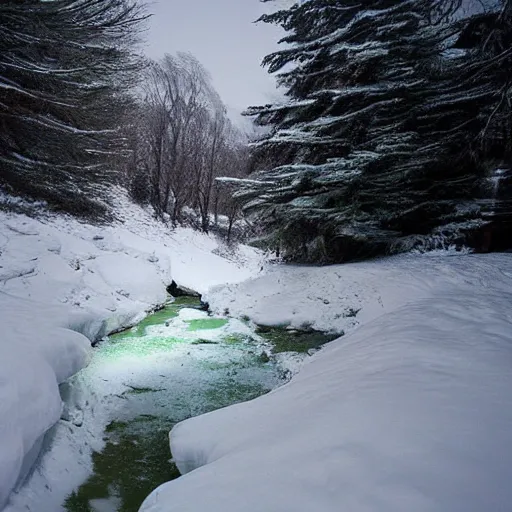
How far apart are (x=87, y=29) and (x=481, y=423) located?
10.0 m

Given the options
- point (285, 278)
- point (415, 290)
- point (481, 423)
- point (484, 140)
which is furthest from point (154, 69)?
point (481, 423)

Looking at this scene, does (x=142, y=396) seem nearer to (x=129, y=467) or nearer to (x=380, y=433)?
(x=129, y=467)

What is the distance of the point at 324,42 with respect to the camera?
30.6ft

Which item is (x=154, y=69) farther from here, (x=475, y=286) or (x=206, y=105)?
(x=475, y=286)

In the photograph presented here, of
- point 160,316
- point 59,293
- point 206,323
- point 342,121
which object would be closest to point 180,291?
point 160,316

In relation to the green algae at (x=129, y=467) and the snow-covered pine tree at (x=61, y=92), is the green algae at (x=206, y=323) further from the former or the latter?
the snow-covered pine tree at (x=61, y=92)

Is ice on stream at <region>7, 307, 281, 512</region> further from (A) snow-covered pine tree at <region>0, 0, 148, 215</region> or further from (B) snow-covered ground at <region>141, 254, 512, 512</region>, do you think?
(A) snow-covered pine tree at <region>0, 0, 148, 215</region>

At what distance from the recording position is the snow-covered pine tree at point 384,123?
868cm

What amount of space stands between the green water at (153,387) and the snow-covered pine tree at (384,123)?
4.47 m

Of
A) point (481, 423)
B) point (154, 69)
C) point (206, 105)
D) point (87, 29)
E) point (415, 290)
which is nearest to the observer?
point (481, 423)

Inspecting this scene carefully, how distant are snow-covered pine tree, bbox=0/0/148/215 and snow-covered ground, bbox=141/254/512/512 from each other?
6.89 m

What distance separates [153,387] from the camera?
17.3ft

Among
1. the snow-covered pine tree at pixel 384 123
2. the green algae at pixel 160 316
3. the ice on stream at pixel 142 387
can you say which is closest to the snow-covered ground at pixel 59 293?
the green algae at pixel 160 316

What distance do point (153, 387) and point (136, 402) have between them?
44cm
